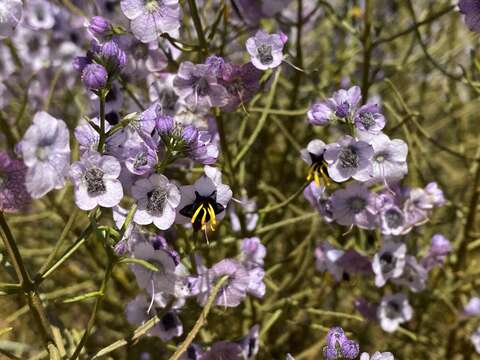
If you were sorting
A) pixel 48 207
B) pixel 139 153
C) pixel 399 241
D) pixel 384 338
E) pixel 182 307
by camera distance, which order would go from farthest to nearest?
pixel 384 338
pixel 48 207
pixel 399 241
pixel 182 307
pixel 139 153

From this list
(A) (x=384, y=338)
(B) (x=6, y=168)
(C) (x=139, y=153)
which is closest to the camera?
(B) (x=6, y=168)

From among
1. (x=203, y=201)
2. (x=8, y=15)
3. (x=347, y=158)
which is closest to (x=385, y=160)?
(x=347, y=158)

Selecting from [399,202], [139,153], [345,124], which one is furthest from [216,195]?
[399,202]

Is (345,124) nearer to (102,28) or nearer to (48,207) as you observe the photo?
(102,28)

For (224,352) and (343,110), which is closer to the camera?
(343,110)

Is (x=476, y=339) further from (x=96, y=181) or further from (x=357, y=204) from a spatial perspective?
(x=96, y=181)

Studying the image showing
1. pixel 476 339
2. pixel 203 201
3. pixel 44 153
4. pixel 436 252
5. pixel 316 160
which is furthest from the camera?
pixel 476 339

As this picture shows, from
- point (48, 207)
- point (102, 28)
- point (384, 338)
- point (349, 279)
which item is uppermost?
point (102, 28)

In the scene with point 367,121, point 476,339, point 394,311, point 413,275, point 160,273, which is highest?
point 367,121
